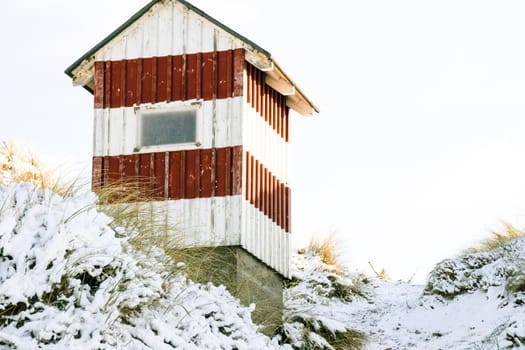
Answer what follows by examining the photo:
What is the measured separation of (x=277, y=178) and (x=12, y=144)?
17.1ft

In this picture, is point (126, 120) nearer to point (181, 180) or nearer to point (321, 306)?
point (181, 180)

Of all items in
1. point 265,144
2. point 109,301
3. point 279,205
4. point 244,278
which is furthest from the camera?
point 279,205

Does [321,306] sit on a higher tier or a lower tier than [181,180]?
lower

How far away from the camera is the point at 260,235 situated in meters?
13.1

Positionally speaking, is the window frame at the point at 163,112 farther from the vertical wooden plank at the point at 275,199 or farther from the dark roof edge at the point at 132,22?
the vertical wooden plank at the point at 275,199

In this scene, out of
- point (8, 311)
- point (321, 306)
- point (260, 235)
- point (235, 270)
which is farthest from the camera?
point (321, 306)

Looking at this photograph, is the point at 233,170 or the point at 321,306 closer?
the point at 233,170

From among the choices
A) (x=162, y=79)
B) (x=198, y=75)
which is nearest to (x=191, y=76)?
(x=198, y=75)

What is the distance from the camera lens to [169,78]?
13.1m

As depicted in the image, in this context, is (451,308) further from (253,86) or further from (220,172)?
(253,86)

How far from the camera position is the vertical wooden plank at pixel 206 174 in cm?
1249

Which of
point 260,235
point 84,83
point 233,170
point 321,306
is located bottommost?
point 321,306

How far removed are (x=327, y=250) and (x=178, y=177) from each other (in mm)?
6059

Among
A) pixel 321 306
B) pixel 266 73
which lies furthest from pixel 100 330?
pixel 321 306
